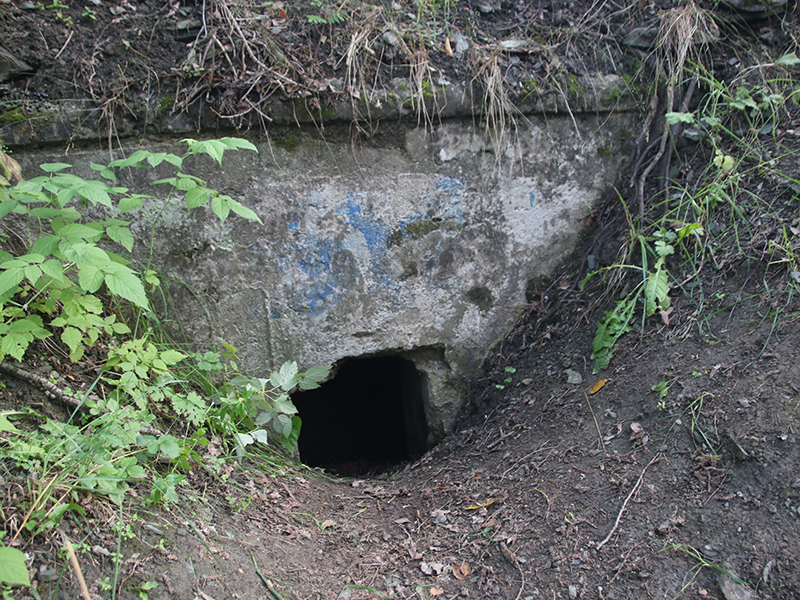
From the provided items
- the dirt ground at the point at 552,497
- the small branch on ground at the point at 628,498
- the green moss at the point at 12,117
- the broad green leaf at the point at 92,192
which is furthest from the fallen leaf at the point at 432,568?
the green moss at the point at 12,117

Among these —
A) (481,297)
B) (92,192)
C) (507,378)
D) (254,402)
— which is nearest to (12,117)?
(92,192)

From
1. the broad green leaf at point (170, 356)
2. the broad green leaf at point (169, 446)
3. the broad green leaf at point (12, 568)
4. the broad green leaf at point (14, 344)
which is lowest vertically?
the broad green leaf at point (170, 356)

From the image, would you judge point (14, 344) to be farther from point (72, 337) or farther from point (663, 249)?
point (663, 249)

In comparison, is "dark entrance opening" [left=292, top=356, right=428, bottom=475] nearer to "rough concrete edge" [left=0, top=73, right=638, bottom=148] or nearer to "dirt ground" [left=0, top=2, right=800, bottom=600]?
"dirt ground" [left=0, top=2, right=800, bottom=600]

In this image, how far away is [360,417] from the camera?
4816 mm

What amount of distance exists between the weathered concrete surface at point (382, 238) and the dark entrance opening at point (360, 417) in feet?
3.66

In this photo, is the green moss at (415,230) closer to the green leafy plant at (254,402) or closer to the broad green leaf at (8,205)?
the green leafy plant at (254,402)

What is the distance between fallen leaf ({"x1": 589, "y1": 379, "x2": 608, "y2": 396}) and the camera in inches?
90.4

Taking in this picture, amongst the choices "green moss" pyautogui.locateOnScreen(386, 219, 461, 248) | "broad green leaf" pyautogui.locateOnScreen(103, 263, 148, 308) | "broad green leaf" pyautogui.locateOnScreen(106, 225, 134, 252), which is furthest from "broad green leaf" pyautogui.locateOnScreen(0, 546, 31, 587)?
"green moss" pyautogui.locateOnScreen(386, 219, 461, 248)

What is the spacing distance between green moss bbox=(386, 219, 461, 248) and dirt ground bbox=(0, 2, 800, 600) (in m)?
0.95

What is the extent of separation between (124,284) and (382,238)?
141 cm

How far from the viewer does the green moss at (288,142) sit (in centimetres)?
246

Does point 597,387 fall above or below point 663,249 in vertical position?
below

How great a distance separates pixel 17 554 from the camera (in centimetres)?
109
